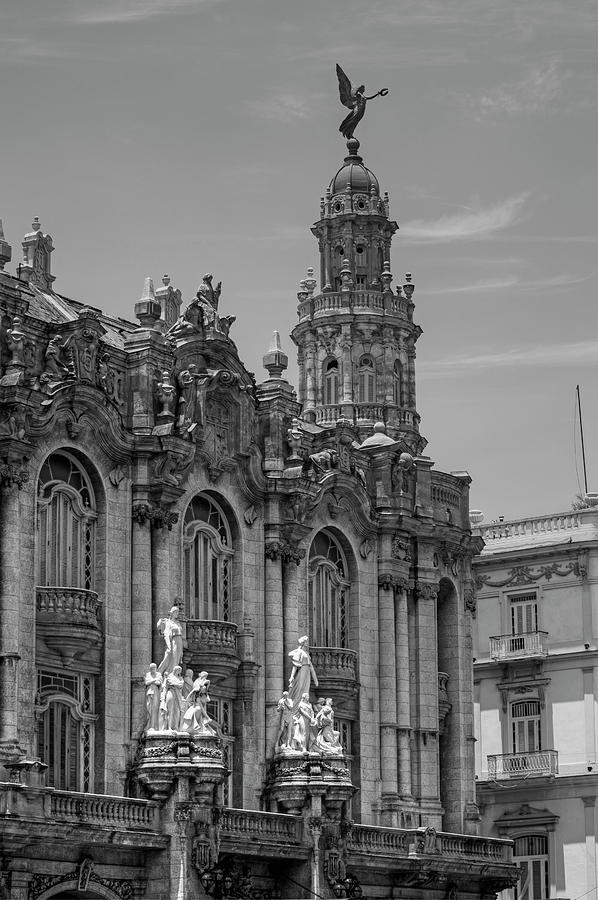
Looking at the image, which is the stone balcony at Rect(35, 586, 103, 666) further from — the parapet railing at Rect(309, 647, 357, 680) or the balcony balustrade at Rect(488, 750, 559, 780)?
the balcony balustrade at Rect(488, 750, 559, 780)

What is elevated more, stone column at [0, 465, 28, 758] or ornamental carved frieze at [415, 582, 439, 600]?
ornamental carved frieze at [415, 582, 439, 600]

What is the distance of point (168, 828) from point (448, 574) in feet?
67.6

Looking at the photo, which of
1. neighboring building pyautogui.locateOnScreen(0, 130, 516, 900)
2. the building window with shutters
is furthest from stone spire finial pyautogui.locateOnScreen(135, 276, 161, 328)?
the building window with shutters

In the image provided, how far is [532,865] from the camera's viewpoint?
76.9 meters

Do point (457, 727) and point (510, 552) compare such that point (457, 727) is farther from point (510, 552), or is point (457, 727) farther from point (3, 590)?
point (3, 590)

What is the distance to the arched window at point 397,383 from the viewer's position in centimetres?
7850

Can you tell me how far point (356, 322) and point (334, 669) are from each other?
18043 mm

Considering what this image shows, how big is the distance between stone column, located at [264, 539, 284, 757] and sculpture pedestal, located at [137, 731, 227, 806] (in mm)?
6657

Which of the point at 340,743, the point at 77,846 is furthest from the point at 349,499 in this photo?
the point at 77,846

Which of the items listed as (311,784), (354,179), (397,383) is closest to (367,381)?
(397,383)

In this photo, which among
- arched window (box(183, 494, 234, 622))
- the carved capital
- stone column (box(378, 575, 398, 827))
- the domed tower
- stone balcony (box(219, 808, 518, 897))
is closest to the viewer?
the carved capital

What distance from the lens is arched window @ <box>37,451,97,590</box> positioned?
55781mm

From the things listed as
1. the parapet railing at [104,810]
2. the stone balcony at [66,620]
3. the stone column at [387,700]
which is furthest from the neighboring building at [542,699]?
the stone balcony at [66,620]

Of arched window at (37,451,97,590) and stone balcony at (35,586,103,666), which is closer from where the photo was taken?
stone balcony at (35,586,103,666)
